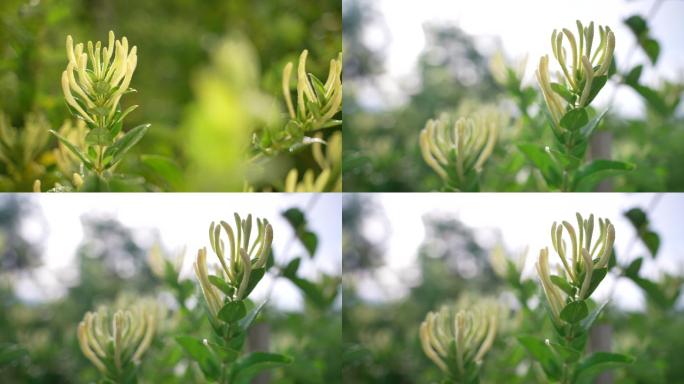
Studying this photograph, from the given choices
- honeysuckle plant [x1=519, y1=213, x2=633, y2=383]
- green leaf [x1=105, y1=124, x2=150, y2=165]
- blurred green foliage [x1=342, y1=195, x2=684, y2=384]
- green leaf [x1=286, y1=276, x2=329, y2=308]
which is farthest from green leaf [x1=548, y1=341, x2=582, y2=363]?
green leaf [x1=105, y1=124, x2=150, y2=165]

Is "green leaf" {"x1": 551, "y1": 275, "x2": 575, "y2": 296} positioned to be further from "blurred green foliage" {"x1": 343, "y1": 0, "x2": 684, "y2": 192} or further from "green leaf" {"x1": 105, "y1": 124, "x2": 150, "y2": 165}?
"green leaf" {"x1": 105, "y1": 124, "x2": 150, "y2": 165}

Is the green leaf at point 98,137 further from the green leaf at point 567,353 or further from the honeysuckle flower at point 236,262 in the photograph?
the green leaf at point 567,353

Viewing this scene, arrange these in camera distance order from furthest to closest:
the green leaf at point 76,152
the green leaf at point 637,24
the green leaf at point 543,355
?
the green leaf at point 637,24, the green leaf at point 543,355, the green leaf at point 76,152

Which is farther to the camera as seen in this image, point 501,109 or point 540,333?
point 501,109

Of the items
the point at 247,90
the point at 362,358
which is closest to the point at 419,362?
the point at 362,358

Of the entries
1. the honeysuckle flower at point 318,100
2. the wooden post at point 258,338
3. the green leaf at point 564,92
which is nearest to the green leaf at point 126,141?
the honeysuckle flower at point 318,100

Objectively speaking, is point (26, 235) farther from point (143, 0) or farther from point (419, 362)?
point (143, 0)

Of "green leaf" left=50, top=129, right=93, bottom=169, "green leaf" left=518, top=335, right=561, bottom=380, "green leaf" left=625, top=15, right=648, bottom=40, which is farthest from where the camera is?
"green leaf" left=625, top=15, right=648, bottom=40
